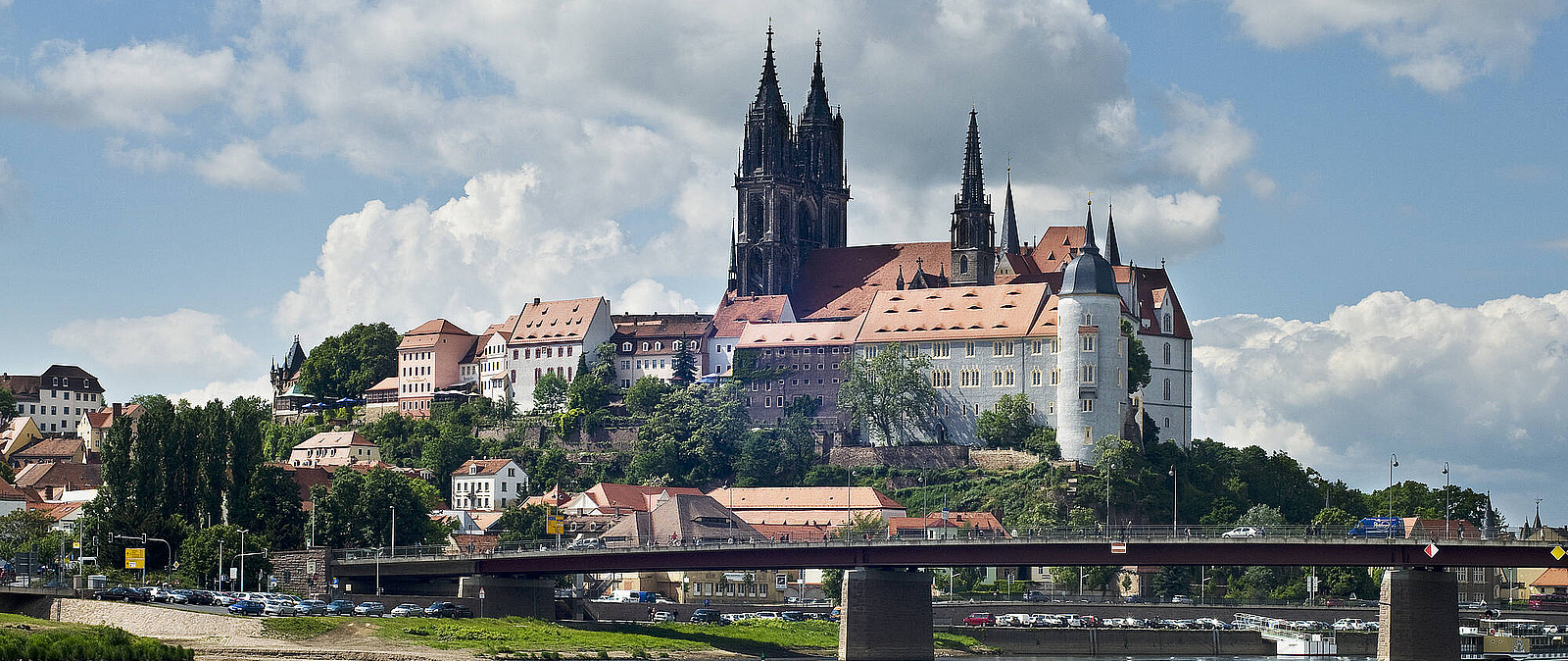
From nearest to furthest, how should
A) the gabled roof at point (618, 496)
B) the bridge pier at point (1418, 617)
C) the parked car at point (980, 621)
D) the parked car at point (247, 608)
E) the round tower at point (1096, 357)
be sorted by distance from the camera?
the bridge pier at point (1418, 617) < the parked car at point (247, 608) < the parked car at point (980, 621) < the gabled roof at point (618, 496) < the round tower at point (1096, 357)

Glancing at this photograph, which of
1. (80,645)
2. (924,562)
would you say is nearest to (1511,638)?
(924,562)

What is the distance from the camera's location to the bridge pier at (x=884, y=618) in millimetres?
121875

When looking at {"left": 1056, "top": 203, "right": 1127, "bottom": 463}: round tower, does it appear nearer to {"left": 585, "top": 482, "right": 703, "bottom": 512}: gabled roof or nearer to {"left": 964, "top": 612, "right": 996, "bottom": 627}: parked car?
{"left": 585, "top": 482, "right": 703, "bottom": 512}: gabled roof

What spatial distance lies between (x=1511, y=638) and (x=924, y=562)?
4027 centimetres

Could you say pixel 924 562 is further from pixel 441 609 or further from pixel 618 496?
pixel 618 496

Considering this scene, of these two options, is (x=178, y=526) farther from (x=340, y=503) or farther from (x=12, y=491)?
(x=12, y=491)

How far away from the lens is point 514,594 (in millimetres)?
131625

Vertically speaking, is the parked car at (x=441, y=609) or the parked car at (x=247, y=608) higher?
the parked car at (x=247, y=608)

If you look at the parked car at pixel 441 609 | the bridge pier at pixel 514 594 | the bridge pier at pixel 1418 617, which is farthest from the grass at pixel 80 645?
the bridge pier at pixel 1418 617

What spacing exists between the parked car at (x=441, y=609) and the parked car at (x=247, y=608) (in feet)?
29.3

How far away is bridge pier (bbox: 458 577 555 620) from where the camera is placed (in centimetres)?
12988

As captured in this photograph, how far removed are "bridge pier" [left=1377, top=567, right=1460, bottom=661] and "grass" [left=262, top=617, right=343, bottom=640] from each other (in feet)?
160

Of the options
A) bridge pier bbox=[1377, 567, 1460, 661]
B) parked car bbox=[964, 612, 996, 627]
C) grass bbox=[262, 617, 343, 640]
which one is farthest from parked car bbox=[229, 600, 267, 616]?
bridge pier bbox=[1377, 567, 1460, 661]

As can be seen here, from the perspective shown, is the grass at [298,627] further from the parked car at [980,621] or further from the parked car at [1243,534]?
the parked car at [980,621]
